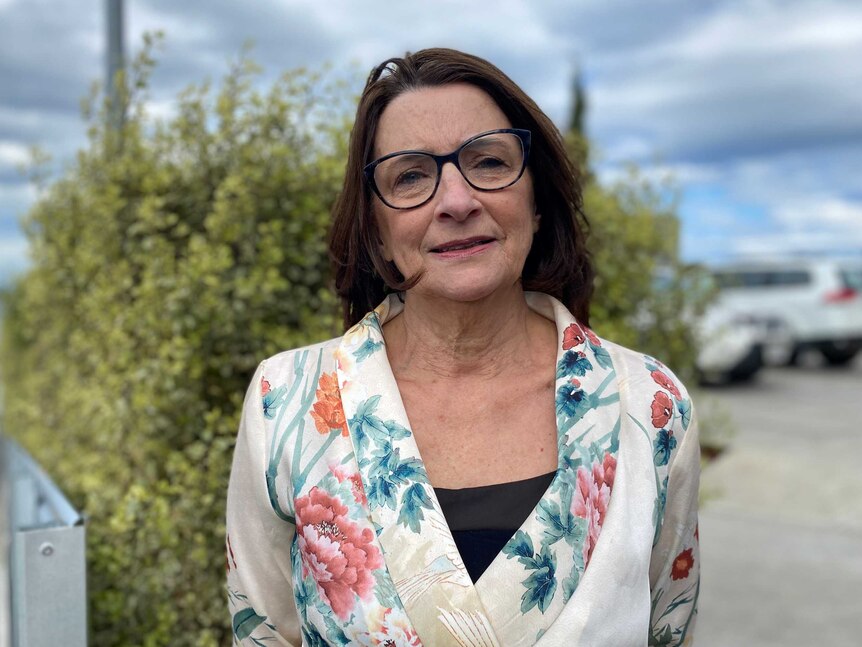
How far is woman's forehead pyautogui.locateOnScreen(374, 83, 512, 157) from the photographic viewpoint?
177cm

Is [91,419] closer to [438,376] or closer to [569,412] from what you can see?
[438,376]

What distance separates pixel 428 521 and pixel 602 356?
51cm

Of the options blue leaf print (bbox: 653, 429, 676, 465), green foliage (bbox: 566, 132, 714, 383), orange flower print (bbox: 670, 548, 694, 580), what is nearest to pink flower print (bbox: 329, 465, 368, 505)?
blue leaf print (bbox: 653, 429, 676, 465)

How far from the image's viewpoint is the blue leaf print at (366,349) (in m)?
1.83

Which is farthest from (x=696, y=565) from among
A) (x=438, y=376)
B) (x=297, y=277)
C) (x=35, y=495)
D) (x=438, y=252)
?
(x=35, y=495)

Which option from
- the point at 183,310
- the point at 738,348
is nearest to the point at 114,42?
the point at 183,310

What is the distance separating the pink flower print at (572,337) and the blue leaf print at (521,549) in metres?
0.43

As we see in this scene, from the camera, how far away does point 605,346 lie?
1902mm

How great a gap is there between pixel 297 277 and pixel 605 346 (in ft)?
5.85

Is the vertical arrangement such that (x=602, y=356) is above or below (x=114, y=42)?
below

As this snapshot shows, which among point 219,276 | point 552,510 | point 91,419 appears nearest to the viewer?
point 552,510

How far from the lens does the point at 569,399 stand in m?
1.75

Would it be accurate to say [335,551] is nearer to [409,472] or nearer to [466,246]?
[409,472]

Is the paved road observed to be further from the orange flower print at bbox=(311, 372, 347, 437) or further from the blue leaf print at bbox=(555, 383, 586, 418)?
the orange flower print at bbox=(311, 372, 347, 437)
